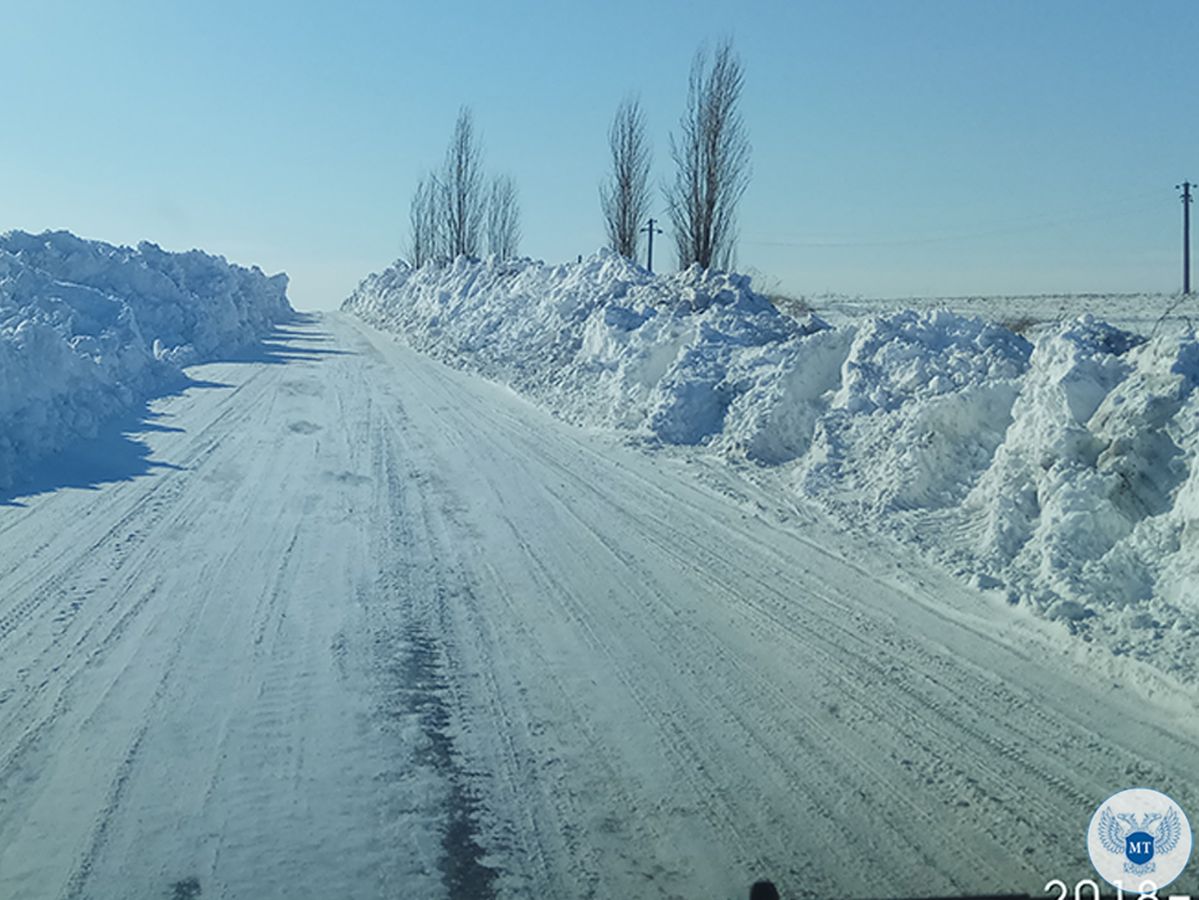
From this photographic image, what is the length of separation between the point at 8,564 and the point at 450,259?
167ft

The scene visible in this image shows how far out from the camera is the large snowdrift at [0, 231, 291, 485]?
12.5 m

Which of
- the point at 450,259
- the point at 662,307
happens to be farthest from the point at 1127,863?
the point at 450,259

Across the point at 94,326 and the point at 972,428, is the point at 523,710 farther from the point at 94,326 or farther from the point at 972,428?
the point at 94,326

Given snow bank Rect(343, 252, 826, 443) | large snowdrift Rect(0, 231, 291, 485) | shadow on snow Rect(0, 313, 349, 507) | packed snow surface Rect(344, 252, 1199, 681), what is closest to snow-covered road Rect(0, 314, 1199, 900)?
shadow on snow Rect(0, 313, 349, 507)

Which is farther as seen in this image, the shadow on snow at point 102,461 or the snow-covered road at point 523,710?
the shadow on snow at point 102,461

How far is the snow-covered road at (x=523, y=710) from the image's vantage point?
407 centimetres

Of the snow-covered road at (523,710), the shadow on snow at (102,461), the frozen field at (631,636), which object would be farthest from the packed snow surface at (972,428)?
→ the shadow on snow at (102,461)

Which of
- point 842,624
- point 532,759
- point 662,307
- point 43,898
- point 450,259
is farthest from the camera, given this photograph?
point 450,259

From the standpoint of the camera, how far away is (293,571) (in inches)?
307

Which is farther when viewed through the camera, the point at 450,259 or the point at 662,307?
the point at 450,259

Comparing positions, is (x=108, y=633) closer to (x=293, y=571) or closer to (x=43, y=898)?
(x=293, y=571)

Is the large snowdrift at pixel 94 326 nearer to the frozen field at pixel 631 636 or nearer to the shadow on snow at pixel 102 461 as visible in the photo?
the shadow on snow at pixel 102 461

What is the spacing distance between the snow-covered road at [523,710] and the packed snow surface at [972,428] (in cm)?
59

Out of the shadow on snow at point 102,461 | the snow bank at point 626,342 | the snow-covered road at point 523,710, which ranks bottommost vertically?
the snow-covered road at point 523,710
